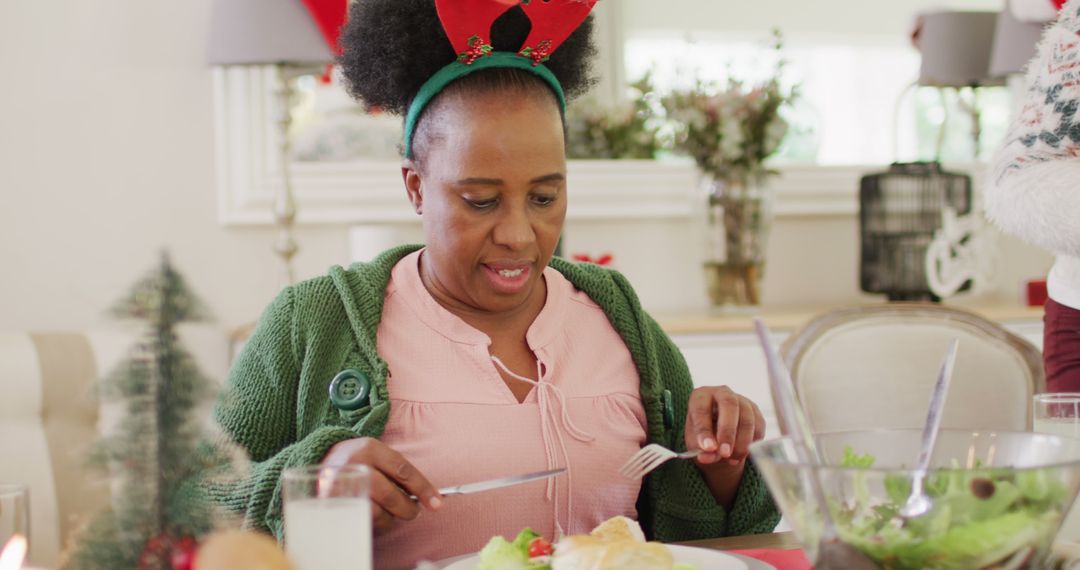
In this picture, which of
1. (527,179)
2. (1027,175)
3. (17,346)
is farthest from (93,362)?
(1027,175)

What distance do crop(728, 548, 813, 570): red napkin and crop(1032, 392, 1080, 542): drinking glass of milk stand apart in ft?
0.76

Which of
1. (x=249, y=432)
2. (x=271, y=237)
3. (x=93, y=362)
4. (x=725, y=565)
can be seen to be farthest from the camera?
(x=271, y=237)

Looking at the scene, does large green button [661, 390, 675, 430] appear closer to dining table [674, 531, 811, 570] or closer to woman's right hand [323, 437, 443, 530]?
dining table [674, 531, 811, 570]

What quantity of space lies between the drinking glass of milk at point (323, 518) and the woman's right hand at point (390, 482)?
0.25 metres

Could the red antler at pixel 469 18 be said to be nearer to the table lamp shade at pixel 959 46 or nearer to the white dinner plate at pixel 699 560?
the white dinner plate at pixel 699 560

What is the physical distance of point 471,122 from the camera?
1.28 m

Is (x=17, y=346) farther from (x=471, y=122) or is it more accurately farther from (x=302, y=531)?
(x=302, y=531)

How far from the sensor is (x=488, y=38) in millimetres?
1292

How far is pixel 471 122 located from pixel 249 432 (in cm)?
43

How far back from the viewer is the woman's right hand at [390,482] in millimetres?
983

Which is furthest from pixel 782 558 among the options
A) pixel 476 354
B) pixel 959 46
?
pixel 959 46

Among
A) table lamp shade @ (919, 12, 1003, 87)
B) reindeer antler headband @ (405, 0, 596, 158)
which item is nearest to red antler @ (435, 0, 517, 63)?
reindeer antler headband @ (405, 0, 596, 158)

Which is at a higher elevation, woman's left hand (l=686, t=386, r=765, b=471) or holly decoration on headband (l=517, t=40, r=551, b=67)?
holly decoration on headband (l=517, t=40, r=551, b=67)

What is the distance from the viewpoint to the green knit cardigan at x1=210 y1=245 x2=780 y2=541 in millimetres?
1261
